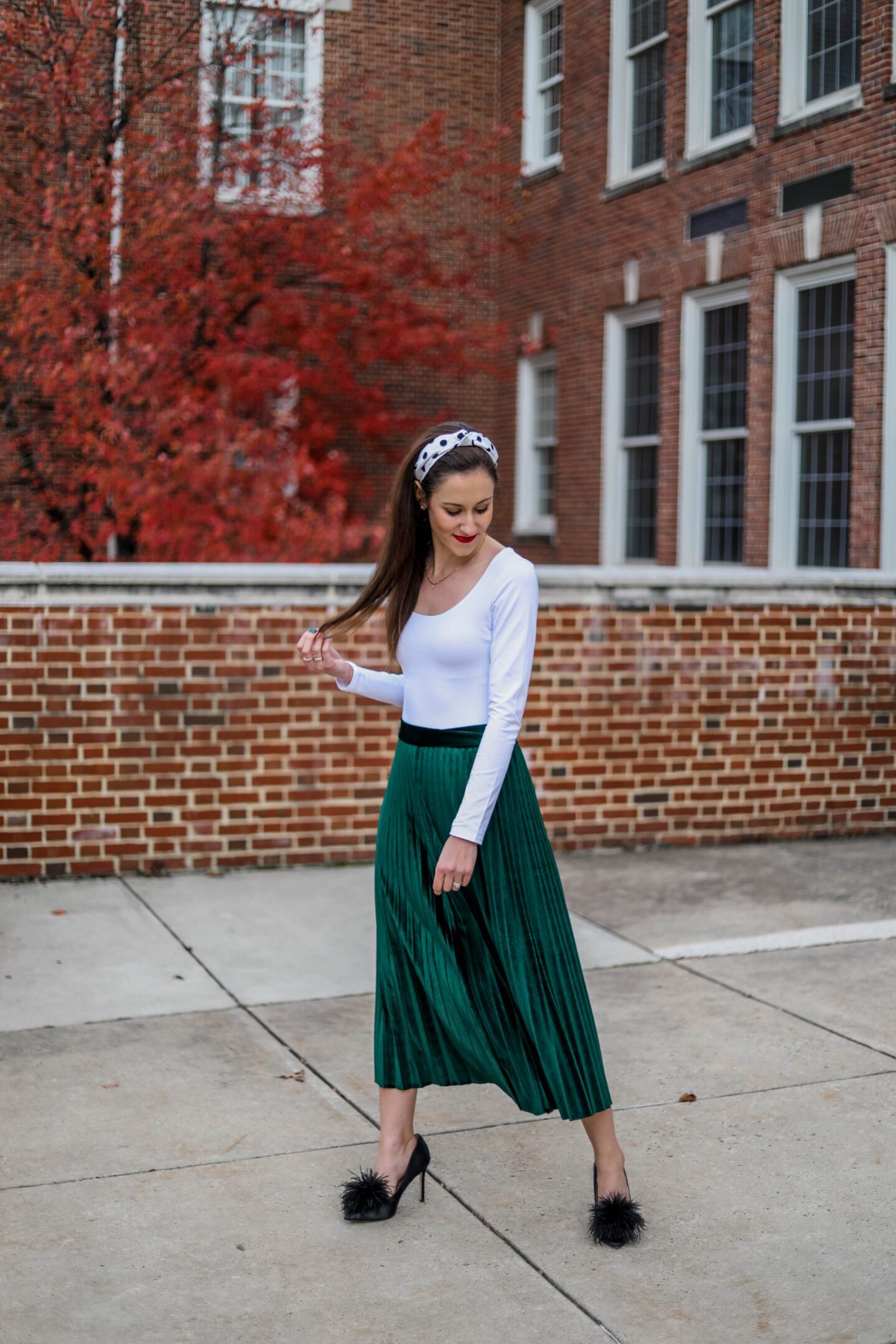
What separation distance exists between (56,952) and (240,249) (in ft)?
23.8

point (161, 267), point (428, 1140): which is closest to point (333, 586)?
point (428, 1140)

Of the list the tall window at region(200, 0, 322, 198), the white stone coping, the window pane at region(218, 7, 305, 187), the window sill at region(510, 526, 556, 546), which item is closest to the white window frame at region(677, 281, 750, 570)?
the window sill at region(510, 526, 556, 546)

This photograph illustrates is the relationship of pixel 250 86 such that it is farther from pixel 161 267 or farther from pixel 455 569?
pixel 455 569

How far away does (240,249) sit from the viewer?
11.7 metres

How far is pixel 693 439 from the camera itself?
1339cm

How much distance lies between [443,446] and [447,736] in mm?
681

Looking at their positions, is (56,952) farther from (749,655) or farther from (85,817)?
(749,655)

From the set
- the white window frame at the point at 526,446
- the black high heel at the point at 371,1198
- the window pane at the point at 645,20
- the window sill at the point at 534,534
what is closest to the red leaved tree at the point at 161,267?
the window pane at the point at 645,20

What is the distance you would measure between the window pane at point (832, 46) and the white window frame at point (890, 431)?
5.09 ft

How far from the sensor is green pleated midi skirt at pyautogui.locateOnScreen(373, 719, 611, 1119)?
350cm

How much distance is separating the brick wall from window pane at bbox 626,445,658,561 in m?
6.14

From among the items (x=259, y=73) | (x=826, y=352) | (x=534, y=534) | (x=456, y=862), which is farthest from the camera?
(x=534, y=534)

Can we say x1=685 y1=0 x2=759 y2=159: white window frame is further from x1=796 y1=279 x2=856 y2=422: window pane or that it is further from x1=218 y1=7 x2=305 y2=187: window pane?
x1=218 y1=7 x2=305 y2=187: window pane

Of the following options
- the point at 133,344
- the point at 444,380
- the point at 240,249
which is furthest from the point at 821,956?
the point at 444,380
